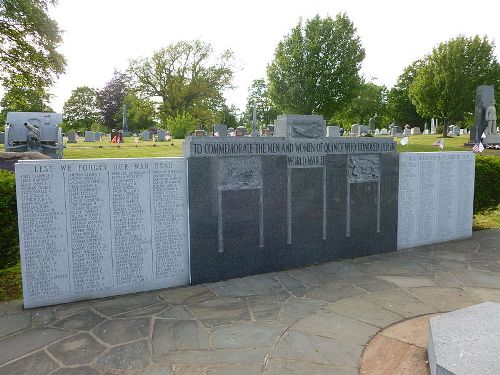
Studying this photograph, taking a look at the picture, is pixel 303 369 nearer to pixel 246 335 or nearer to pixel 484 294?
pixel 246 335

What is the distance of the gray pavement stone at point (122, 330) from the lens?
3.69 meters

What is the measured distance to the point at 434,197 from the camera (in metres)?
7.23

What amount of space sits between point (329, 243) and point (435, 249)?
2218 millimetres

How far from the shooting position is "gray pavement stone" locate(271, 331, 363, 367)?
332 cm

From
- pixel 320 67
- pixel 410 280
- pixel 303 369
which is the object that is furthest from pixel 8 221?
pixel 320 67

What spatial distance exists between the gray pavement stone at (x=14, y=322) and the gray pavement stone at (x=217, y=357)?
1.72 meters

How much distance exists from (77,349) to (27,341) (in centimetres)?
57

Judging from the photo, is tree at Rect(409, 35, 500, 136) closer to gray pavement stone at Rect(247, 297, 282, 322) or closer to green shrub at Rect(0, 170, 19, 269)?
gray pavement stone at Rect(247, 297, 282, 322)

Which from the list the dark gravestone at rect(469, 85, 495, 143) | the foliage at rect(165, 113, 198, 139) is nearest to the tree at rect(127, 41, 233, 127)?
the foliage at rect(165, 113, 198, 139)

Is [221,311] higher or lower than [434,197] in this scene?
lower

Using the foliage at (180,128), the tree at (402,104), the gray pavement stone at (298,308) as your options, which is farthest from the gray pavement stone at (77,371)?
the tree at (402,104)

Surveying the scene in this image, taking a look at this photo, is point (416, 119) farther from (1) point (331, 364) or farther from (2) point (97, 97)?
(1) point (331, 364)

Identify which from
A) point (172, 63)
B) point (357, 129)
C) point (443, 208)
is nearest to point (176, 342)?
point (443, 208)

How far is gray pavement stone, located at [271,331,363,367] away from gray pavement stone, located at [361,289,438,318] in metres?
1.07
